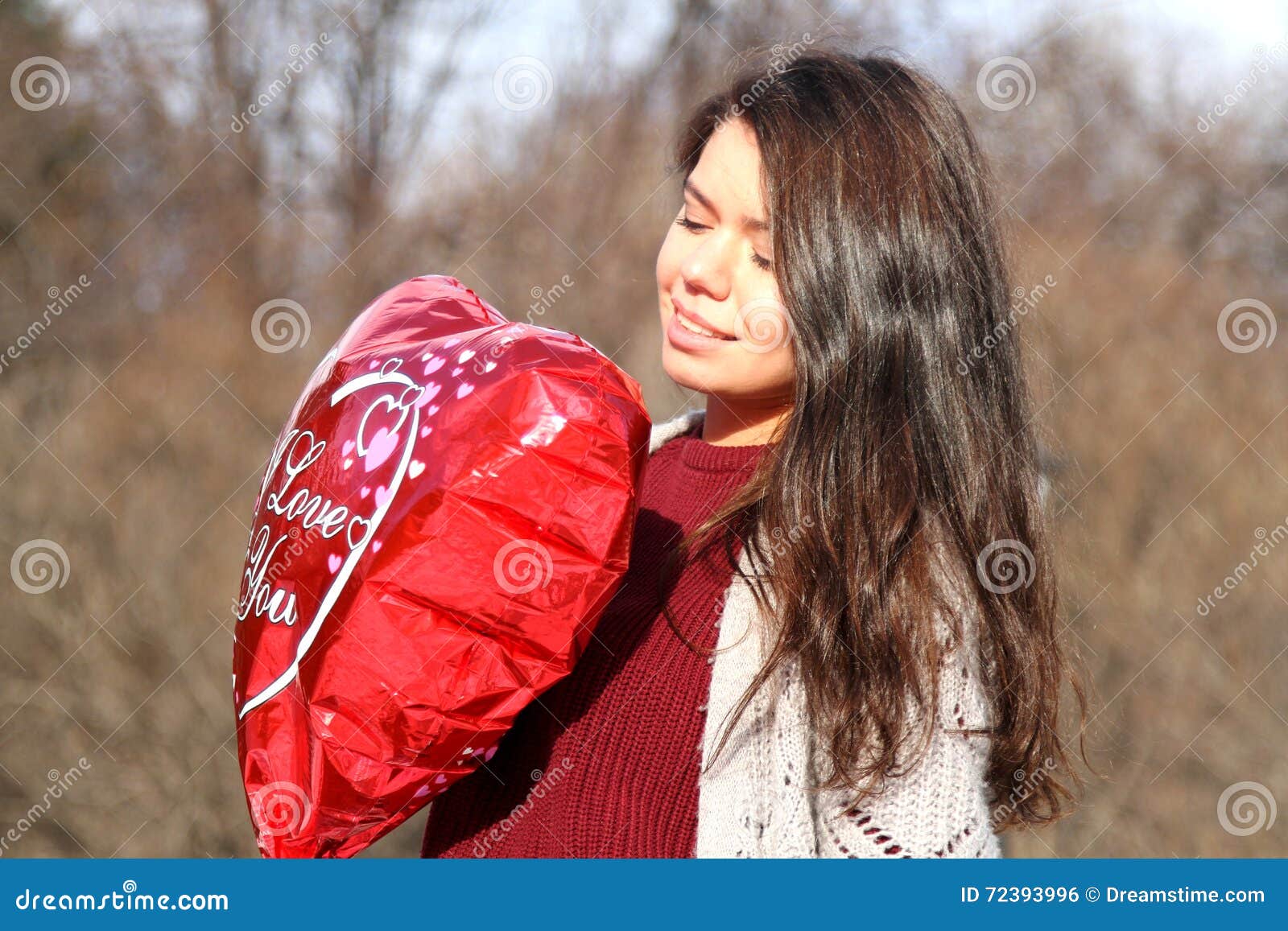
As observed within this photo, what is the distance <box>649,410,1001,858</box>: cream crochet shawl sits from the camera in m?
1.09

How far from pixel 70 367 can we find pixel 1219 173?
142 inches

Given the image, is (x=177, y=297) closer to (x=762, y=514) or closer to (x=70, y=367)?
(x=70, y=367)

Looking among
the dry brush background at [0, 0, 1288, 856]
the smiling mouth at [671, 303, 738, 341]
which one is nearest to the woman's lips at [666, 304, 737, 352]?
the smiling mouth at [671, 303, 738, 341]

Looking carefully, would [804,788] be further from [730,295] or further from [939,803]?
[730,295]

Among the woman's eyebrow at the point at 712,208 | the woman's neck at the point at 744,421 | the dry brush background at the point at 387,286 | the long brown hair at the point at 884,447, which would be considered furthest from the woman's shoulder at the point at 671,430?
the dry brush background at the point at 387,286

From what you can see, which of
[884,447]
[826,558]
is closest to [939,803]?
[826,558]

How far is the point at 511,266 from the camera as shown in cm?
375

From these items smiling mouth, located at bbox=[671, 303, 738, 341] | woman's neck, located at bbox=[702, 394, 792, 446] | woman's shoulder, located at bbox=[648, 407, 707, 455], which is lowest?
woman's shoulder, located at bbox=[648, 407, 707, 455]

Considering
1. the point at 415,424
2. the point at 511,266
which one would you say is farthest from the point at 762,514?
the point at 511,266

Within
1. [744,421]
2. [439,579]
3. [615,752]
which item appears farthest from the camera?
[744,421]

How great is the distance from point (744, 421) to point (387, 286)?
2.51 meters

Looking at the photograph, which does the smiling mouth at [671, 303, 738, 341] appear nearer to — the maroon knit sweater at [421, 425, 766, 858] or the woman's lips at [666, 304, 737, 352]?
the woman's lips at [666, 304, 737, 352]

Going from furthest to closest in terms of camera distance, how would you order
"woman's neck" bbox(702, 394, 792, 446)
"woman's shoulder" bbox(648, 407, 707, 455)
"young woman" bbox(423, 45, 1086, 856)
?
"woman's shoulder" bbox(648, 407, 707, 455) → "woman's neck" bbox(702, 394, 792, 446) → "young woman" bbox(423, 45, 1086, 856)

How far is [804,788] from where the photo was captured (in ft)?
3.64
